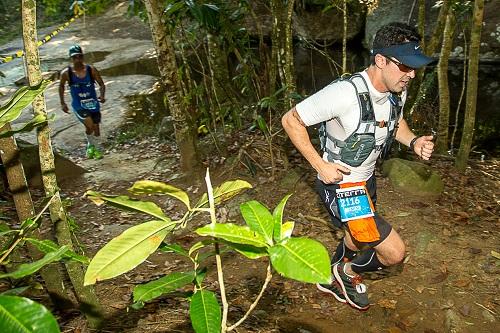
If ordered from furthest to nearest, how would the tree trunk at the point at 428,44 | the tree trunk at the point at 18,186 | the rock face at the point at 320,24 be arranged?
the rock face at the point at 320,24 < the tree trunk at the point at 428,44 < the tree trunk at the point at 18,186

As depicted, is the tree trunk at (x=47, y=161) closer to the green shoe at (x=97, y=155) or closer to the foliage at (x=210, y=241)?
the foliage at (x=210, y=241)

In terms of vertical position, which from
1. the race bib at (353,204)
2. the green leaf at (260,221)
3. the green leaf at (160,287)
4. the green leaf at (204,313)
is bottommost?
the race bib at (353,204)

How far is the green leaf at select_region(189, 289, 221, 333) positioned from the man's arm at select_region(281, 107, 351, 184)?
70.1 inches

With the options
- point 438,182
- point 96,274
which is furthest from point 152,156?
point 96,274

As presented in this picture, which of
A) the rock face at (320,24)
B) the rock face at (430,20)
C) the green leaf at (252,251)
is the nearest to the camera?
the green leaf at (252,251)

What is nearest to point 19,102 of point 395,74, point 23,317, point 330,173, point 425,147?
point 23,317

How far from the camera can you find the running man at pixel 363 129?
9.30 feet

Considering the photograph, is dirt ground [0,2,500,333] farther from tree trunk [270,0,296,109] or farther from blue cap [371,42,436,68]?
blue cap [371,42,436,68]

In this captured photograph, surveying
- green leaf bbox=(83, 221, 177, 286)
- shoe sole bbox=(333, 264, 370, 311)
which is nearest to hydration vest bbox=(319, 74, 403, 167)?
shoe sole bbox=(333, 264, 370, 311)

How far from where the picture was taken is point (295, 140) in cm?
301

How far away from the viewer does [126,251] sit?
1148mm

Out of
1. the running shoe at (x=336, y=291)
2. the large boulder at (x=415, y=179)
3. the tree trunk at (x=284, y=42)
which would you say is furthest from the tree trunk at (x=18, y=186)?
the large boulder at (x=415, y=179)

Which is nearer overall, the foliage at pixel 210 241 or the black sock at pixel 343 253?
the foliage at pixel 210 241

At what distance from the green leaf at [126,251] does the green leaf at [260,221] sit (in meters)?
0.20
